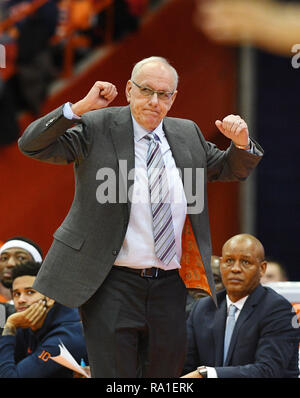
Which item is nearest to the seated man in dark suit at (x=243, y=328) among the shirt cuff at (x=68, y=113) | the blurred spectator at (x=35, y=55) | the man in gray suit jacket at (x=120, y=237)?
the man in gray suit jacket at (x=120, y=237)

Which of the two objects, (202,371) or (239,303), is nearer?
(202,371)

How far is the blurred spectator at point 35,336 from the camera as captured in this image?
355 centimetres

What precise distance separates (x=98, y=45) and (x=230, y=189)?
1.67m

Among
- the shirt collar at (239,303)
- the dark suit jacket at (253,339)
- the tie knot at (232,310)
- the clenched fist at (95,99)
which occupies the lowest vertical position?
the dark suit jacket at (253,339)

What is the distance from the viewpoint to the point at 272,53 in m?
7.07

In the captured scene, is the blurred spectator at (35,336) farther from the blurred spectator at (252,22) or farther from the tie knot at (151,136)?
the blurred spectator at (252,22)

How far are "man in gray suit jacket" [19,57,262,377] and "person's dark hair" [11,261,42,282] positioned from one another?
1362 millimetres

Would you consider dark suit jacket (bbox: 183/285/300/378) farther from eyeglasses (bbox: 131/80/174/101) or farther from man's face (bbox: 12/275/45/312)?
eyeglasses (bbox: 131/80/174/101)

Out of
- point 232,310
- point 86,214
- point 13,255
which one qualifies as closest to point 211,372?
point 232,310

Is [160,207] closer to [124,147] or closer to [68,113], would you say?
[124,147]

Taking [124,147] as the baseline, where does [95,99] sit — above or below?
above

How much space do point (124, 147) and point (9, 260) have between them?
1.94 m

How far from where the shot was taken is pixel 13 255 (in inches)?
172

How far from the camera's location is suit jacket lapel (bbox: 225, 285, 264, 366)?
3.41 m
